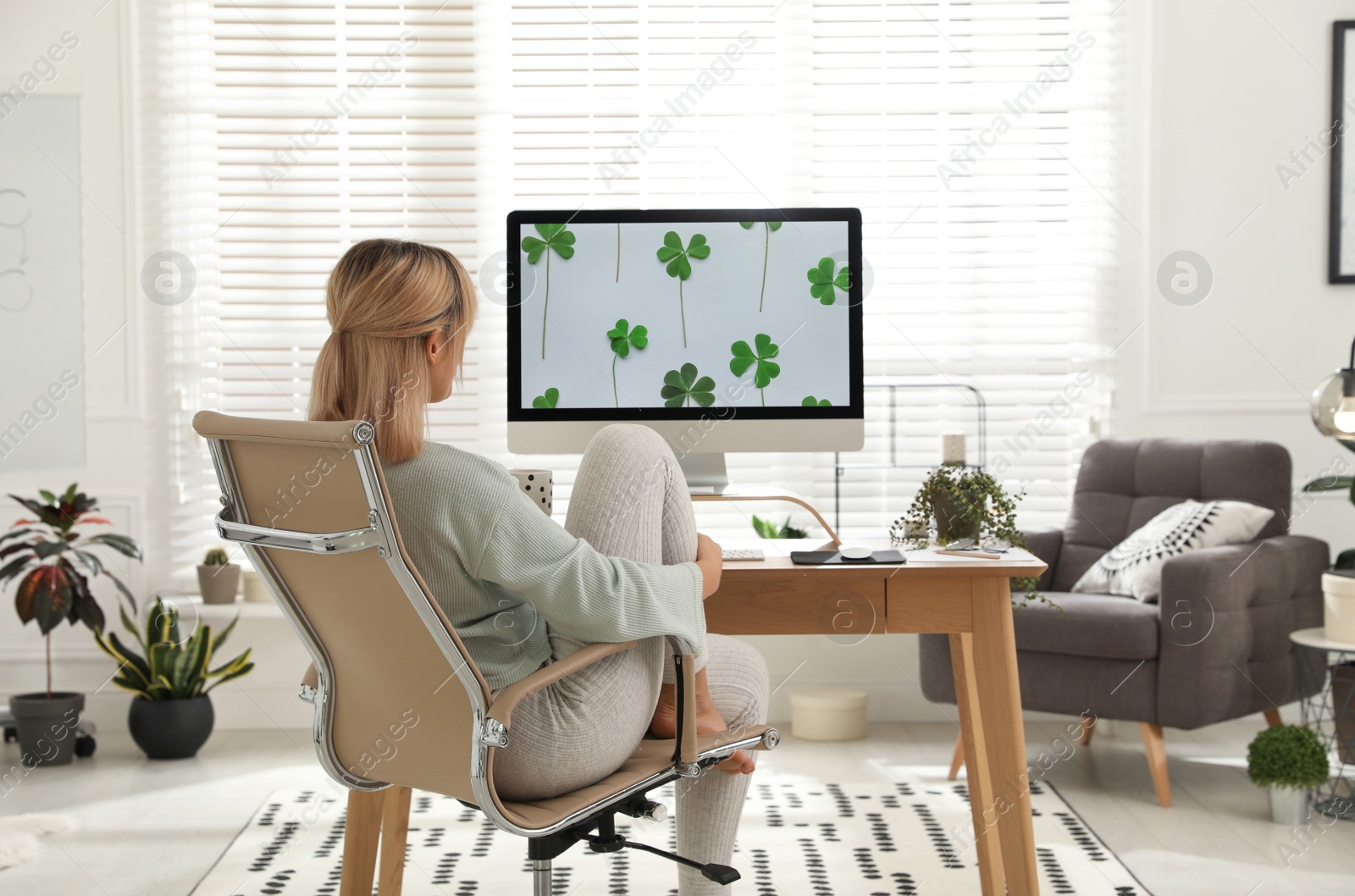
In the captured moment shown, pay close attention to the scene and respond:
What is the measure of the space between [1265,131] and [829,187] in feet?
4.53

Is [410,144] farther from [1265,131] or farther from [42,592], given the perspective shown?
[1265,131]

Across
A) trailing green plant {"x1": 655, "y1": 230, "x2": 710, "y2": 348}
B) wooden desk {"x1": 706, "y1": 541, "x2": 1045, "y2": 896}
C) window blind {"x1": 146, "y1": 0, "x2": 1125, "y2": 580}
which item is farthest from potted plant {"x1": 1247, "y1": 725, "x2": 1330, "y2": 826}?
trailing green plant {"x1": 655, "y1": 230, "x2": 710, "y2": 348}

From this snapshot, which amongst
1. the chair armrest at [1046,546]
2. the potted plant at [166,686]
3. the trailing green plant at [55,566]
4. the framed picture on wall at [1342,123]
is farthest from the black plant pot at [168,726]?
the framed picture on wall at [1342,123]

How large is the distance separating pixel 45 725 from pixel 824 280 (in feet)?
8.29

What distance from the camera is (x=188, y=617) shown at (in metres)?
3.45

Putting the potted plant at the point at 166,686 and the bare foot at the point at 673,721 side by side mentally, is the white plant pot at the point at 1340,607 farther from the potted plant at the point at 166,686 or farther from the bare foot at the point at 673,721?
the potted plant at the point at 166,686

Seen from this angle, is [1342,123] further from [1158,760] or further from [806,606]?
[806,606]

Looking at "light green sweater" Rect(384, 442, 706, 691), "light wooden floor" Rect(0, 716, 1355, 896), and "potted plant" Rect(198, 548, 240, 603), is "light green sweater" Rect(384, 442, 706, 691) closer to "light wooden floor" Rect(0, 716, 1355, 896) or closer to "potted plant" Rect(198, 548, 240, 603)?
"light wooden floor" Rect(0, 716, 1355, 896)

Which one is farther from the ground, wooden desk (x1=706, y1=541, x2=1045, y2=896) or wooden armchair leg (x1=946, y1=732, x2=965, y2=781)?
wooden desk (x1=706, y1=541, x2=1045, y2=896)

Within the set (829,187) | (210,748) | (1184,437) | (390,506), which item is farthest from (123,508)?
(1184,437)

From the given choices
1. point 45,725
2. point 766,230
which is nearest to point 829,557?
point 766,230

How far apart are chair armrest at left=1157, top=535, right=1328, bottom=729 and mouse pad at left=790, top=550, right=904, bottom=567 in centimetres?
116

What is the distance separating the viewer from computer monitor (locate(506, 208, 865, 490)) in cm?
221

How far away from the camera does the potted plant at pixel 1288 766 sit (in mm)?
2535
